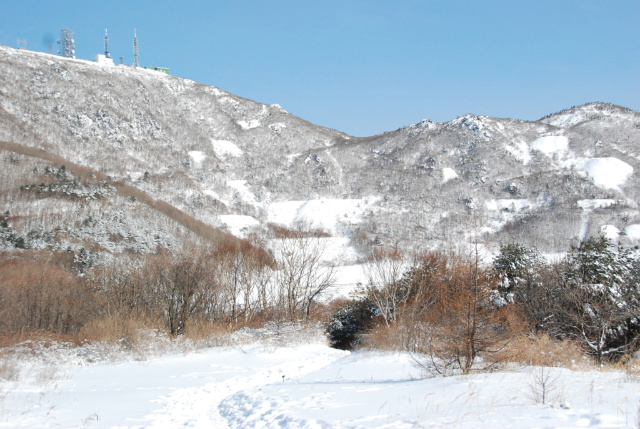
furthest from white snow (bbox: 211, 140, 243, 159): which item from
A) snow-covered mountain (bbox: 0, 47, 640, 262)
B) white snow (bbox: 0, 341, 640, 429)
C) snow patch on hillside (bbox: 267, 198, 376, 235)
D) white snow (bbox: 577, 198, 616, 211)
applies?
white snow (bbox: 0, 341, 640, 429)

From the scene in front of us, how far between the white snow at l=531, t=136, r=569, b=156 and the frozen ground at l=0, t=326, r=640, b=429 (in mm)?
131480

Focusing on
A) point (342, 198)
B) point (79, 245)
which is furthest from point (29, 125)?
point (342, 198)

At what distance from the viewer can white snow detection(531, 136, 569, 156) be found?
420 ft

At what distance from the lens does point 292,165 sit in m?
131

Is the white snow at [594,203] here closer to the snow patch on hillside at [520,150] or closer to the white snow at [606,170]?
the white snow at [606,170]

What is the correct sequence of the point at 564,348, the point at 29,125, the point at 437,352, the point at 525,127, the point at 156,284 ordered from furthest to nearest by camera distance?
1. the point at 525,127
2. the point at 29,125
3. the point at 156,284
4. the point at 564,348
5. the point at 437,352

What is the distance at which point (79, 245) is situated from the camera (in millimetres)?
47281

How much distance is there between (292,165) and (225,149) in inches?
809

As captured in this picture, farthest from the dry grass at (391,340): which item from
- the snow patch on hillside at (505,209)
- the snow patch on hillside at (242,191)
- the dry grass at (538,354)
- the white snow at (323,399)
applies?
the snow patch on hillside at (242,191)

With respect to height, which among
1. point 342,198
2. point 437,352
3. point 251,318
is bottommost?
point 251,318

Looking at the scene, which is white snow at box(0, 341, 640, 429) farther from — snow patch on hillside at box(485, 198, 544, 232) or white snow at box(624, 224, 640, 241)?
snow patch on hillside at box(485, 198, 544, 232)

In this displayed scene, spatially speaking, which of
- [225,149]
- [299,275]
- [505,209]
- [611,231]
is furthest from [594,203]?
[225,149]

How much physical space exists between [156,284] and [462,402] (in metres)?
26.6

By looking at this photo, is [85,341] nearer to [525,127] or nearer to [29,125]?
[29,125]
